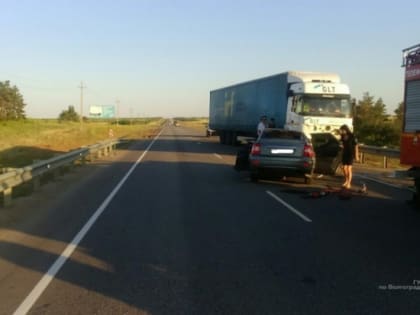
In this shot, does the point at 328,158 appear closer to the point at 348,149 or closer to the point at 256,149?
the point at 348,149

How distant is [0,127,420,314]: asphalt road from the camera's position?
5.59 meters

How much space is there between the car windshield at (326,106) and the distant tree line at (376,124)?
1699cm

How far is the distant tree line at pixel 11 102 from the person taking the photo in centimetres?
16450

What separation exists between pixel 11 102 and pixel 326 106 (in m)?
157

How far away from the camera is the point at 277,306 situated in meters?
5.43

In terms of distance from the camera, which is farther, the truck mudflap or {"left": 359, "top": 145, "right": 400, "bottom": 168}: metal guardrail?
{"left": 359, "top": 145, "right": 400, "bottom": 168}: metal guardrail

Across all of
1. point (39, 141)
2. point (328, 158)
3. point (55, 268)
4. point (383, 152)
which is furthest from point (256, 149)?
point (39, 141)

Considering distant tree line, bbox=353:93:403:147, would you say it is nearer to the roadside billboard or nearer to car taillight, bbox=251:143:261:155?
car taillight, bbox=251:143:261:155

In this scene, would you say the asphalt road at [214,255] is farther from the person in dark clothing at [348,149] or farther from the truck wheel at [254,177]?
the truck wheel at [254,177]

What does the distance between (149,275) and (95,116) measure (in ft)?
433

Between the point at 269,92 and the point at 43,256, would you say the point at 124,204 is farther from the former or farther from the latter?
the point at 269,92

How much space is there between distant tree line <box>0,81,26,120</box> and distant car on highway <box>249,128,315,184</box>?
508ft

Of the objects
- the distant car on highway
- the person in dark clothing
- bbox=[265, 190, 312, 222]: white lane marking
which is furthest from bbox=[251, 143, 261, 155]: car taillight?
the person in dark clothing

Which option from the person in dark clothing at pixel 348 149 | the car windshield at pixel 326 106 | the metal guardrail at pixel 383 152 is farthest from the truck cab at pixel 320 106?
the person in dark clothing at pixel 348 149
